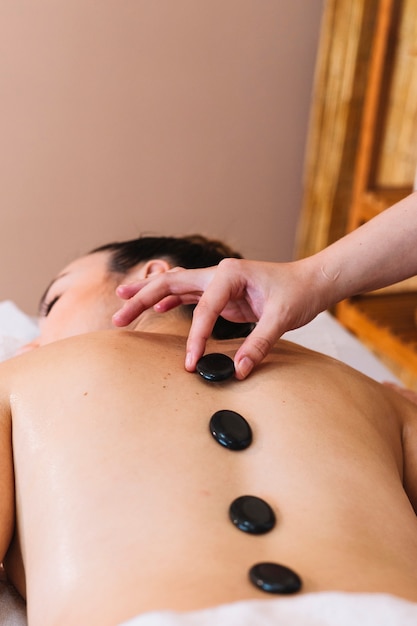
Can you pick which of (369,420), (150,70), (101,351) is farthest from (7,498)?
(150,70)

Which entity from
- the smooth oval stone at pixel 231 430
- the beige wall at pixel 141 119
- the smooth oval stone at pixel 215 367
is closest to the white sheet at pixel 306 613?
the smooth oval stone at pixel 231 430

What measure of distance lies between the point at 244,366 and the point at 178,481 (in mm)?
210

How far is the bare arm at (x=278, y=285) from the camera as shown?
1114 mm

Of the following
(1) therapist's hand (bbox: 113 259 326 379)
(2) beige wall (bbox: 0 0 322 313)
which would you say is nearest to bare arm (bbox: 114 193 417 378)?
(1) therapist's hand (bbox: 113 259 326 379)

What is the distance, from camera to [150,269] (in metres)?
1.44

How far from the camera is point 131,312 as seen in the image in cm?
115

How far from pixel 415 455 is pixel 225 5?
6.30 ft

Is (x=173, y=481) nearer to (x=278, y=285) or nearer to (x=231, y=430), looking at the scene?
(x=231, y=430)

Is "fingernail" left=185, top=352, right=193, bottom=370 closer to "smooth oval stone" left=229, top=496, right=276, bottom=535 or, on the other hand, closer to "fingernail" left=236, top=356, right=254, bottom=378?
"fingernail" left=236, top=356, right=254, bottom=378

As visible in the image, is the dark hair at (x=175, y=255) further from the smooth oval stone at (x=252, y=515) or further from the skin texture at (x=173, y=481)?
the smooth oval stone at (x=252, y=515)

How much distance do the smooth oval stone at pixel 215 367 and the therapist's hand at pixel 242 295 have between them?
2 cm

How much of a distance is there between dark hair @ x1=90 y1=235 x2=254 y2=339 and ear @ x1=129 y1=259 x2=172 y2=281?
2 centimetres

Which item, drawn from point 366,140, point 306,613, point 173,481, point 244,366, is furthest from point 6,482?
point 366,140

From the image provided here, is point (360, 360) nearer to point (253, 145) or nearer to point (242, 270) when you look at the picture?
point (242, 270)
